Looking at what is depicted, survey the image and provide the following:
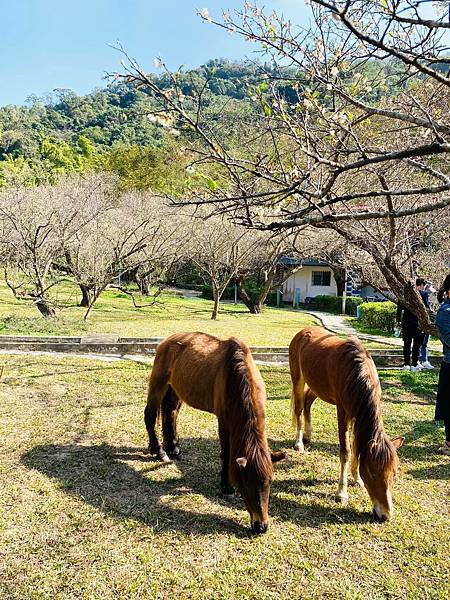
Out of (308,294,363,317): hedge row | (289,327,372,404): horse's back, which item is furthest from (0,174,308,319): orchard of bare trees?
(289,327,372,404): horse's back

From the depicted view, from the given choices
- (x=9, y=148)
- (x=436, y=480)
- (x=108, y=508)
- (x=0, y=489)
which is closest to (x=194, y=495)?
(x=108, y=508)

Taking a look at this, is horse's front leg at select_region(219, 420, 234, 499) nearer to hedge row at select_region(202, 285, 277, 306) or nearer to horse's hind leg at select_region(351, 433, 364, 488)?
horse's hind leg at select_region(351, 433, 364, 488)

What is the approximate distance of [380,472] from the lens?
3322 mm

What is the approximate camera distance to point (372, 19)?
3180mm

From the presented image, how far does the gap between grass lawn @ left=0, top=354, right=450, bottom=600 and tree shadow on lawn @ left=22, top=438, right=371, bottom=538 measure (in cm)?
1

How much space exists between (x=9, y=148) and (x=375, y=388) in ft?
182

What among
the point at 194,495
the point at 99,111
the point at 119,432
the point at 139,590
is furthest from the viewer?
the point at 99,111

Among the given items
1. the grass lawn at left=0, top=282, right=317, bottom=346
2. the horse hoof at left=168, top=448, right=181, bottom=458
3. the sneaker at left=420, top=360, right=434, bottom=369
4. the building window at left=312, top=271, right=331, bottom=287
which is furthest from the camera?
the building window at left=312, top=271, right=331, bottom=287

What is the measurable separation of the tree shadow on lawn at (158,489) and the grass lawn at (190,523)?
0.01 meters

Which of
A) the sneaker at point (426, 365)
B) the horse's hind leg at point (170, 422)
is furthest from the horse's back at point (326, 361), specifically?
the sneaker at point (426, 365)

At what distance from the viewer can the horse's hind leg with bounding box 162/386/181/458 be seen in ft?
15.1

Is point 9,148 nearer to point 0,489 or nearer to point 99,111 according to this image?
point 99,111

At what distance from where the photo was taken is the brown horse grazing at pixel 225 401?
3203mm

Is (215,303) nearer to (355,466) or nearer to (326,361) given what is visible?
(326,361)
